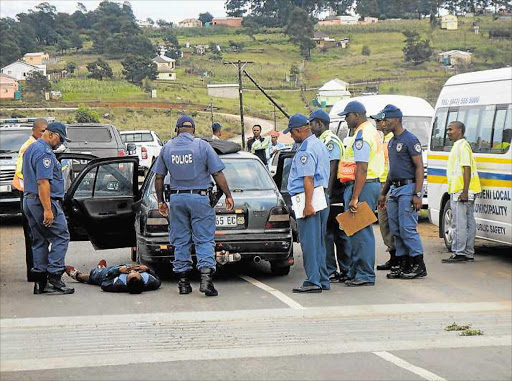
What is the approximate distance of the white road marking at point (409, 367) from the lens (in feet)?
24.4

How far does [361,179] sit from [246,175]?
181 centimetres

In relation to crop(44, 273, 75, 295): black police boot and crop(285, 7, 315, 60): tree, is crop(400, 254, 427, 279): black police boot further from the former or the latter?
crop(285, 7, 315, 60): tree

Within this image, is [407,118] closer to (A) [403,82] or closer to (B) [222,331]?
(B) [222,331]

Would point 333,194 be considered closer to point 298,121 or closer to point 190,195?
point 298,121

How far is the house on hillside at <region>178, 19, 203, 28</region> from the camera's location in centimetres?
16125

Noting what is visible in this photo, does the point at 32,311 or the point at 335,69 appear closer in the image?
the point at 32,311

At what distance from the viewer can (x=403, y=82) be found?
3514 inches

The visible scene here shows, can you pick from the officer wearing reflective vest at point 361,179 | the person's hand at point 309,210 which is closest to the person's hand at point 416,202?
the officer wearing reflective vest at point 361,179

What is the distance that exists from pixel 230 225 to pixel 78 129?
43.7 feet

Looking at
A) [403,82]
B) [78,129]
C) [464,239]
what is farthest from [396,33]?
[464,239]

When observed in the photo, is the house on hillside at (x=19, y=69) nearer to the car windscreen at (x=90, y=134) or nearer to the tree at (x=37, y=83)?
the tree at (x=37, y=83)

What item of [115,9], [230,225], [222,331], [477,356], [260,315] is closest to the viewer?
[477,356]

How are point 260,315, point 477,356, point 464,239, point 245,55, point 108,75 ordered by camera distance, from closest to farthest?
1. point 477,356
2. point 260,315
3. point 464,239
4. point 108,75
5. point 245,55

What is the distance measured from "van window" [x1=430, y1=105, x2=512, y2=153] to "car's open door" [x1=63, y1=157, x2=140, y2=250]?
496 centimetres
